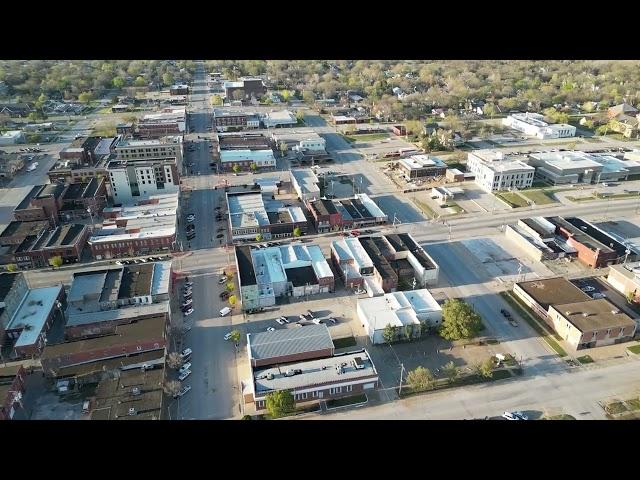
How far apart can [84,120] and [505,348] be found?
47654 mm

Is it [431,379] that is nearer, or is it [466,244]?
[431,379]

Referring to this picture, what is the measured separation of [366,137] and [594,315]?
94.4 ft

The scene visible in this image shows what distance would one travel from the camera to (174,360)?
16859 millimetres

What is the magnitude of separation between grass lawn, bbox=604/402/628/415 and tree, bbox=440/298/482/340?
4.80 m

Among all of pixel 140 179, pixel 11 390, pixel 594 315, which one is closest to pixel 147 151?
pixel 140 179

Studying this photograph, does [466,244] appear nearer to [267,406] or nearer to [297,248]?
[297,248]

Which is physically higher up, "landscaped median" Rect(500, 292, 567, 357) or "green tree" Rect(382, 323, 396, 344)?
"green tree" Rect(382, 323, 396, 344)

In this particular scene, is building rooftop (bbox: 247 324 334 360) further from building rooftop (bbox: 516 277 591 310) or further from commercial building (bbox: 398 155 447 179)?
commercial building (bbox: 398 155 447 179)

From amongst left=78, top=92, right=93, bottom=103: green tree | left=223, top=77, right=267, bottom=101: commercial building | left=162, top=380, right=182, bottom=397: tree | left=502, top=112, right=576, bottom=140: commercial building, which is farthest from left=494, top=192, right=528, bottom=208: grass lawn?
left=78, top=92, right=93, bottom=103: green tree

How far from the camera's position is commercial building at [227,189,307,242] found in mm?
25281

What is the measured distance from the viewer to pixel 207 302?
20.6m

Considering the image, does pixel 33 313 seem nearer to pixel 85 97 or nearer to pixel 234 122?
pixel 234 122

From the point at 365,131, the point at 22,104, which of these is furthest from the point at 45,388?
the point at 22,104

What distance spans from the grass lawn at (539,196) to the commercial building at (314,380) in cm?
1941
